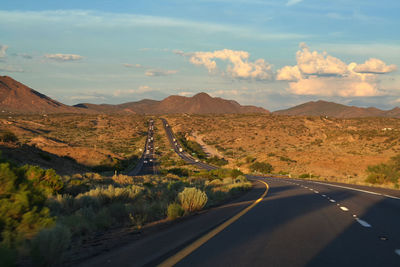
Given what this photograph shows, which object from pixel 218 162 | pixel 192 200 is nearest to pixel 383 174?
pixel 192 200

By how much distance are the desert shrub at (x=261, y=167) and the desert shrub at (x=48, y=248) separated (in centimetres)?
7348

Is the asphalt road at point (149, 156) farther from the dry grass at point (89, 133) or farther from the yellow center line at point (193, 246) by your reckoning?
the yellow center line at point (193, 246)

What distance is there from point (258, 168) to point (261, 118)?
3434 inches

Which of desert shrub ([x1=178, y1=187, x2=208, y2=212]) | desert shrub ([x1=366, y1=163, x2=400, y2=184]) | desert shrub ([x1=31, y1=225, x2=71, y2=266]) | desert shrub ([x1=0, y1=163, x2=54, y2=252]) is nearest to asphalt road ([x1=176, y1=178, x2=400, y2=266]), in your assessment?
desert shrub ([x1=31, y1=225, x2=71, y2=266])

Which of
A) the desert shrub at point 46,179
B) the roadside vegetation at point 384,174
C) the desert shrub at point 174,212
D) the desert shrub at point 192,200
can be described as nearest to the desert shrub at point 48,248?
the desert shrub at point 174,212

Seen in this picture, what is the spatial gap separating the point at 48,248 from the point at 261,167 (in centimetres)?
7585

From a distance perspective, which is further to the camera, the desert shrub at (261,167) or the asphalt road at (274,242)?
the desert shrub at (261,167)

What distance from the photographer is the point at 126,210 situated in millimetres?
11961

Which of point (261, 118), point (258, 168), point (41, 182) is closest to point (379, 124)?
point (261, 118)

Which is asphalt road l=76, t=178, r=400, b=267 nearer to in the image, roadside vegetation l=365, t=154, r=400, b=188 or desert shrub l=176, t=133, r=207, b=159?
roadside vegetation l=365, t=154, r=400, b=188

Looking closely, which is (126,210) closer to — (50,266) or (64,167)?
(50,266)

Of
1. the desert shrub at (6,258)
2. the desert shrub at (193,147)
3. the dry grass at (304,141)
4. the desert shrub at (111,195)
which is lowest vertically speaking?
the desert shrub at (193,147)

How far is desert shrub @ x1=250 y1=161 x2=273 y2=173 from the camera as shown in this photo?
7867 cm

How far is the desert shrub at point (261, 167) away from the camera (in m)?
78.7
